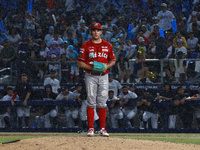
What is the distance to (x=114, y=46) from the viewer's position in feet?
47.6

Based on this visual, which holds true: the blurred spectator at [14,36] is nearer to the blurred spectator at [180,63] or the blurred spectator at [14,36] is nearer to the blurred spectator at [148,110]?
the blurred spectator at [148,110]

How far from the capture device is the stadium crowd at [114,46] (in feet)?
42.5

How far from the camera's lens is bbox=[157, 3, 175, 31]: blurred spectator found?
16062 mm

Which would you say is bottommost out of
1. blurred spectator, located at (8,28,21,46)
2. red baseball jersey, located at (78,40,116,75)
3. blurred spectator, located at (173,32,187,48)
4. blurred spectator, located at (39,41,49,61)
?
red baseball jersey, located at (78,40,116,75)

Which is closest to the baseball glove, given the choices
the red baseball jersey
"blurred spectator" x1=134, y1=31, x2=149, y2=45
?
the red baseball jersey

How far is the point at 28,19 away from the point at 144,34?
461 cm

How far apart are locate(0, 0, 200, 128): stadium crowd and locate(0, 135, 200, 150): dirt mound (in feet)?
18.5

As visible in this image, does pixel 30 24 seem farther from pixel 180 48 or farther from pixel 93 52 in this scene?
pixel 93 52

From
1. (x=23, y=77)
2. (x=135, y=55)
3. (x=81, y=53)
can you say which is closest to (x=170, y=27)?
(x=135, y=55)

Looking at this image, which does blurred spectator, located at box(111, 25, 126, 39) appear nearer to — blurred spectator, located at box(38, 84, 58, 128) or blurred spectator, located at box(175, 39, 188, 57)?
blurred spectator, located at box(175, 39, 188, 57)

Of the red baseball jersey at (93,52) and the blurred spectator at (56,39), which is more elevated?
the blurred spectator at (56,39)

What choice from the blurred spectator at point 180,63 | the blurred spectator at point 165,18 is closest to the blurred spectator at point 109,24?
the blurred spectator at point 165,18

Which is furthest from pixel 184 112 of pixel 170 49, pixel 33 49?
pixel 33 49

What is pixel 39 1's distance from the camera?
19031 millimetres
